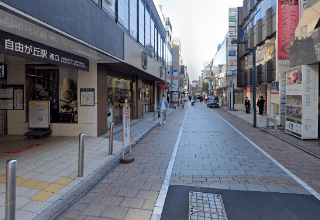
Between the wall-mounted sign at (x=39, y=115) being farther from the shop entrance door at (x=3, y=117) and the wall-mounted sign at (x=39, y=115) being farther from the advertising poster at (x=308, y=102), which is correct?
the advertising poster at (x=308, y=102)

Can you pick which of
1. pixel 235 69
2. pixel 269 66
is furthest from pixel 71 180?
pixel 235 69

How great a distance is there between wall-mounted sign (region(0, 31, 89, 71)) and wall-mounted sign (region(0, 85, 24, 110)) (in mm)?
4017

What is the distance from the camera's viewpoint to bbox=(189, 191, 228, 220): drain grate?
3393 mm

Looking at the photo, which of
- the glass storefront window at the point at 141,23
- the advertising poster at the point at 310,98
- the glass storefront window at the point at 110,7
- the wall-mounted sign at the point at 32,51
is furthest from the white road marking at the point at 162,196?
the glass storefront window at the point at 141,23

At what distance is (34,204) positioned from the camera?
368 cm

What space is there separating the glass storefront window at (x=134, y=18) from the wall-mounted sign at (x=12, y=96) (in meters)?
6.09

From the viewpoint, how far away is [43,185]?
449 cm

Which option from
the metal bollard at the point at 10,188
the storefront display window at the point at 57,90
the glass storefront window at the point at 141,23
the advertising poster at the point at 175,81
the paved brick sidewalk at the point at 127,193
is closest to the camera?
the metal bollard at the point at 10,188

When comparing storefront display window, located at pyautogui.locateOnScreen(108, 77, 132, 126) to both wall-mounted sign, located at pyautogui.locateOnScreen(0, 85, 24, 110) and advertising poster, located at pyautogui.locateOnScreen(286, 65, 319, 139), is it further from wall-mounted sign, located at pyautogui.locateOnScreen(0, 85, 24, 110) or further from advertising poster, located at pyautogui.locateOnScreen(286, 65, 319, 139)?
advertising poster, located at pyautogui.locateOnScreen(286, 65, 319, 139)

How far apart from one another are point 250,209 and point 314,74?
26.6 feet

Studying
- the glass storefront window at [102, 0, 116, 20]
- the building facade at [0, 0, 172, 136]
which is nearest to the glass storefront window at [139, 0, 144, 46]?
the building facade at [0, 0, 172, 136]

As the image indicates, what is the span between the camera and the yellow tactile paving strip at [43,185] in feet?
13.1

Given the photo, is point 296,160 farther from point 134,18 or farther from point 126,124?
point 134,18

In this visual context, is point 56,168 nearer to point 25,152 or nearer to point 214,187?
point 25,152
